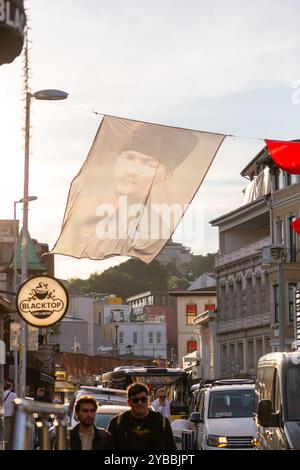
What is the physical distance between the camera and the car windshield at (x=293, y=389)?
18391 mm

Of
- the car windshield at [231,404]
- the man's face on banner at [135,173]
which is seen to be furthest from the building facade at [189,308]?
the man's face on banner at [135,173]

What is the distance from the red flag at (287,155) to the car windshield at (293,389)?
3.65 m

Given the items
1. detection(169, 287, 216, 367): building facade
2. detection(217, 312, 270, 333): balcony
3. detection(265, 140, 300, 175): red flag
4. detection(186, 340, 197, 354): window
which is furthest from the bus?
detection(186, 340, 197, 354): window

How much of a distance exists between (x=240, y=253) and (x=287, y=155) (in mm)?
72592

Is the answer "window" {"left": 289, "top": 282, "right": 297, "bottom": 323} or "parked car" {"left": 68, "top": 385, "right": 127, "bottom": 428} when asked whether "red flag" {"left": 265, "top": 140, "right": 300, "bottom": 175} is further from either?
"window" {"left": 289, "top": 282, "right": 297, "bottom": 323}

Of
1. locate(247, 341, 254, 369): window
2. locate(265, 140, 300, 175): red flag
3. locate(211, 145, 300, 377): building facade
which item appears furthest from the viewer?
locate(247, 341, 254, 369): window

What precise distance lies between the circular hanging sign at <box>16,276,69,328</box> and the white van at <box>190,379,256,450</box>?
5897 mm

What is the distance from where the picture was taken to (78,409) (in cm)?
1151

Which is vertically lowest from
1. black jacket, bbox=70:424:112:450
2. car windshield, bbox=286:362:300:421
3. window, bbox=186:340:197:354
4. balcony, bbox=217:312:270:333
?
black jacket, bbox=70:424:112:450

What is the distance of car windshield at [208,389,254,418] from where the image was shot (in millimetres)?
26797

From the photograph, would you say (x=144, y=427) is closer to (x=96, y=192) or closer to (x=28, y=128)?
(x=96, y=192)

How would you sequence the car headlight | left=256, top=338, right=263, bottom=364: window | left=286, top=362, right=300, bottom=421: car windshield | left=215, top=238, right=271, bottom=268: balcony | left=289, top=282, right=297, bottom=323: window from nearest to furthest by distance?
left=286, top=362, right=300, bottom=421: car windshield < the car headlight < left=289, top=282, right=297, bottom=323: window < left=256, top=338, right=263, bottom=364: window < left=215, top=238, right=271, bottom=268: balcony

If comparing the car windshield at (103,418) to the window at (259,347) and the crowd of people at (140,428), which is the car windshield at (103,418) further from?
the window at (259,347)
